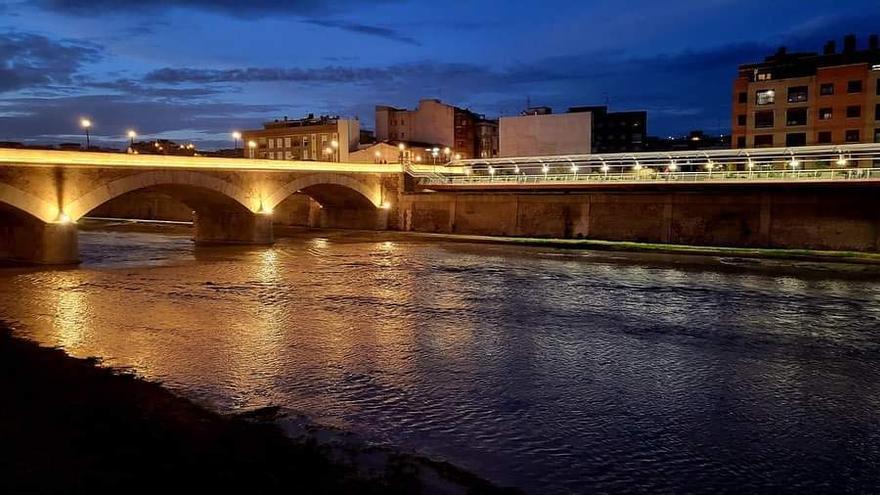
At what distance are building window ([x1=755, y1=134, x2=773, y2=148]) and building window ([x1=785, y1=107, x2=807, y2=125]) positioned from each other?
1972 mm

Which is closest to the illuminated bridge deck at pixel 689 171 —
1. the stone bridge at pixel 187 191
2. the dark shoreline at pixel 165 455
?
the stone bridge at pixel 187 191

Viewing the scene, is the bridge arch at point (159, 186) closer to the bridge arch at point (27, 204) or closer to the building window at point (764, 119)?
the bridge arch at point (27, 204)

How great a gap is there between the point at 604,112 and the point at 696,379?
108 m

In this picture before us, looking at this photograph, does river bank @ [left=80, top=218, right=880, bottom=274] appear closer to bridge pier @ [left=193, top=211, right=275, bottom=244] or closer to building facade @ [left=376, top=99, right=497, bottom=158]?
bridge pier @ [left=193, top=211, right=275, bottom=244]

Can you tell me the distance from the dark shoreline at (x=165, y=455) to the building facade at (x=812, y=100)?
59.1m

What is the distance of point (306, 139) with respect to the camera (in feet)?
288

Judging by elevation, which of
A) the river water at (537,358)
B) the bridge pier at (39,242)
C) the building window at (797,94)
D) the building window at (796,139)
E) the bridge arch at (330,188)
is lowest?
the river water at (537,358)

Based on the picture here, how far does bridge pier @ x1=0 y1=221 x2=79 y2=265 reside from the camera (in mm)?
34625

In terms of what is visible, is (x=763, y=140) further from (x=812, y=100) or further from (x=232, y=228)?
(x=232, y=228)

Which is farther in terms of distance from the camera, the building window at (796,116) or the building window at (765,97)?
the building window at (765,97)

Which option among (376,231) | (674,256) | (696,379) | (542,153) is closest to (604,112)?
(542,153)

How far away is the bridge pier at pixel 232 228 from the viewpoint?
48.4 m

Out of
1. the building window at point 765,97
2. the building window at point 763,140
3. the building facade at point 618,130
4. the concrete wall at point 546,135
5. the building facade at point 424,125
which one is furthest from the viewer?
the building facade at point 618,130

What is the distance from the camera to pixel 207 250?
44.7 metres
